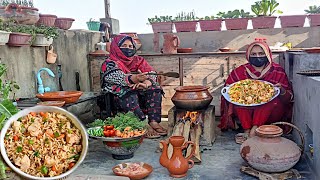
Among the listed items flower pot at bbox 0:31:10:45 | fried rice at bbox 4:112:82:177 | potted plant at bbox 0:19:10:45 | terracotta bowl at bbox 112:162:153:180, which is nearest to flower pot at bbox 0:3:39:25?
potted plant at bbox 0:19:10:45

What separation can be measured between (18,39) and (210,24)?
369 cm

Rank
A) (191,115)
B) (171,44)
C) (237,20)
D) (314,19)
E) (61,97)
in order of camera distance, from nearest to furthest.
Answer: (61,97) < (191,115) < (171,44) < (314,19) < (237,20)

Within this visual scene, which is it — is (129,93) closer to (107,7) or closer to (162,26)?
(162,26)

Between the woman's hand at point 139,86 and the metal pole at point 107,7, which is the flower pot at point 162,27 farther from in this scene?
the woman's hand at point 139,86

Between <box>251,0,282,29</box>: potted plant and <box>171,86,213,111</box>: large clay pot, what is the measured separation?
111 inches

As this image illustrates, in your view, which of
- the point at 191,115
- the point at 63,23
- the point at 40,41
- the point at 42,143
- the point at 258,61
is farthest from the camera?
the point at 63,23

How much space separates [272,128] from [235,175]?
56cm

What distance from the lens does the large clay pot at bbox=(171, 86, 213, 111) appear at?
4246 millimetres

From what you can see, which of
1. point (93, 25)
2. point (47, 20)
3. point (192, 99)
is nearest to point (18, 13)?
point (47, 20)

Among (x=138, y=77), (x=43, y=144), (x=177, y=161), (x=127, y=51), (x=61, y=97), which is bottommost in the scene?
(x=177, y=161)

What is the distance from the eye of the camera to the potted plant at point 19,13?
4.45 metres

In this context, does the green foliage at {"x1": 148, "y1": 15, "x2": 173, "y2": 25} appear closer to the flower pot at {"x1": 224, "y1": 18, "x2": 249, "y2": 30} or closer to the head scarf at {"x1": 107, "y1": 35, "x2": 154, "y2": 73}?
the flower pot at {"x1": 224, "y1": 18, "x2": 249, "y2": 30}

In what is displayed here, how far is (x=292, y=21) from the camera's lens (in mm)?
6453

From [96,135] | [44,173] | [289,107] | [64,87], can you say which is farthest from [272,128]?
[64,87]
